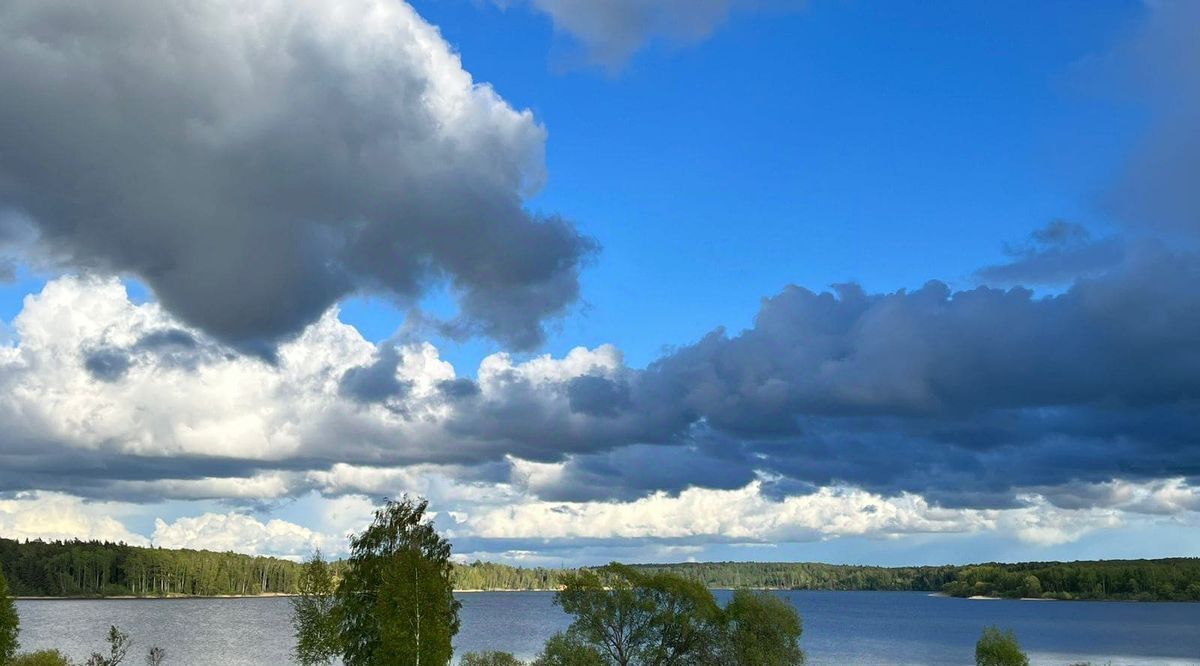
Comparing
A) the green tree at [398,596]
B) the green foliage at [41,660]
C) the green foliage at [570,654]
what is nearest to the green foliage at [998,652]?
the green foliage at [570,654]

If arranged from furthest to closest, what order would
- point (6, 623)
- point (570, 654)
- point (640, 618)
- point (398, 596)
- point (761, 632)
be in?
point (640, 618)
point (761, 632)
point (570, 654)
point (6, 623)
point (398, 596)

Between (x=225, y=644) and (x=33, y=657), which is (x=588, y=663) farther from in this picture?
(x=225, y=644)

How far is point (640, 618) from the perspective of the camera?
290 feet

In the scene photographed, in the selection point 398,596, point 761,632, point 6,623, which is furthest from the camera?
point 761,632

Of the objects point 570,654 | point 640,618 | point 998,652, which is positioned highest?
point 640,618

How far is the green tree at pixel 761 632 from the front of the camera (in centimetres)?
8638

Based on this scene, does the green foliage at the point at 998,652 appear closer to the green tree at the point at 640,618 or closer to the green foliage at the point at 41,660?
the green tree at the point at 640,618

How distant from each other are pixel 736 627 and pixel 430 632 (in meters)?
32.8

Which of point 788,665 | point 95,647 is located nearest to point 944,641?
point 788,665

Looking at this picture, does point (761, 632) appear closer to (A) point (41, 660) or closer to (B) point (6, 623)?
(A) point (41, 660)

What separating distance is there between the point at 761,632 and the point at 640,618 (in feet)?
33.5

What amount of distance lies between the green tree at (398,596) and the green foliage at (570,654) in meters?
15.6

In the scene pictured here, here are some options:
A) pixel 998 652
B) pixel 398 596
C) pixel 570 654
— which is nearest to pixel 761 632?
pixel 570 654

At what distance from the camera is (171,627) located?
199 metres
